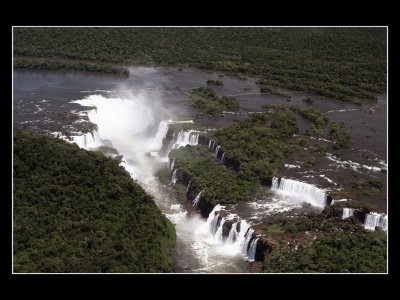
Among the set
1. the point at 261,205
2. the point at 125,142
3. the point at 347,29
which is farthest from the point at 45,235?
the point at 347,29

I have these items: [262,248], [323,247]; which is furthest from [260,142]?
[323,247]

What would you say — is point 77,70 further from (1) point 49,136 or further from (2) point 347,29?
(2) point 347,29

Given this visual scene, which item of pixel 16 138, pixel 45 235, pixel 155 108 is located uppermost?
pixel 155 108

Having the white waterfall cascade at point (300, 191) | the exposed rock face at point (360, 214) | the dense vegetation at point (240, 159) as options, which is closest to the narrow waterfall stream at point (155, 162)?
the dense vegetation at point (240, 159)

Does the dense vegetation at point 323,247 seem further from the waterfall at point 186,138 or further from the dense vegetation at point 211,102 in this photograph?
the dense vegetation at point 211,102

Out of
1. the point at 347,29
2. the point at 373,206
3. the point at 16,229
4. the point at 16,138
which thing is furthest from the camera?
the point at 347,29

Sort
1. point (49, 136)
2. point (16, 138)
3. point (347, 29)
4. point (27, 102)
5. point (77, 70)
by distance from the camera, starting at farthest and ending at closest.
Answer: point (347, 29) → point (77, 70) → point (27, 102) → point (49, 136) → point (16, 138)

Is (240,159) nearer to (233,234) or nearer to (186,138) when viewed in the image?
(186,138)

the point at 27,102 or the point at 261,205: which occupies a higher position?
the point at 27,102
